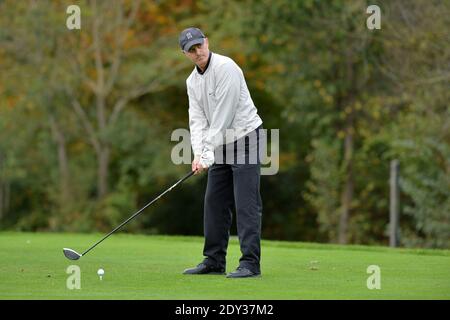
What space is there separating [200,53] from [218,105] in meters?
0.42

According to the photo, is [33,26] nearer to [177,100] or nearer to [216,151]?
[177,100]

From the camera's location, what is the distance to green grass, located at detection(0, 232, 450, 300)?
6660mm

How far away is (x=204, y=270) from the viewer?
803cm

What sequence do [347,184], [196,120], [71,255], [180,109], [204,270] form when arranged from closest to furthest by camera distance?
[204,270], [196,120], [71,255], [347,184], [180,109]

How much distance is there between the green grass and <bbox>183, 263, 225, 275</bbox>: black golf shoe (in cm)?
14

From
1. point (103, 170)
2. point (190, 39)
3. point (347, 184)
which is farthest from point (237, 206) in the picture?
point (103, 170)

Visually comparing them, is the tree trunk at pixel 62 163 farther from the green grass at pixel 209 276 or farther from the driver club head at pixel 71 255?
the driver club head at pixel 71 255

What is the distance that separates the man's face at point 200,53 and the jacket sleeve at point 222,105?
14 centimetres

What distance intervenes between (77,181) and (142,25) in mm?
4504

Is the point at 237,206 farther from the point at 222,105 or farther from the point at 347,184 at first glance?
the point at 347,184

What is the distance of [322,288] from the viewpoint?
22.9 feet
